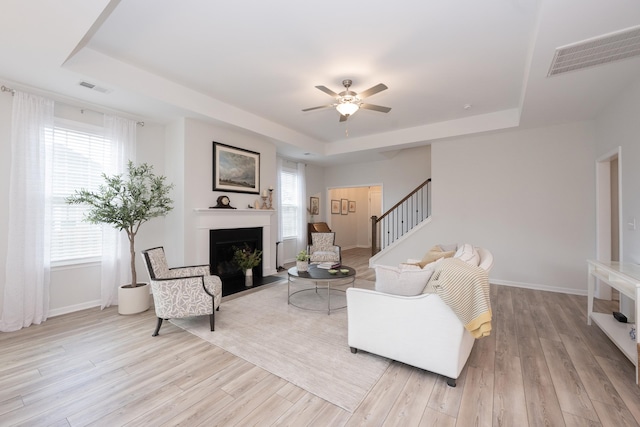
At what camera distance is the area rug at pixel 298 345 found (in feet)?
7.11

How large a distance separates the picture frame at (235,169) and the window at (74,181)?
1.55m

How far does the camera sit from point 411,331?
225cm

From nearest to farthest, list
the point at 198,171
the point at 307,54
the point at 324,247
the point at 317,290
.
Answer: the point at 307,54 → the point at 198,171 → the point at 317,290 → the point at 324,247

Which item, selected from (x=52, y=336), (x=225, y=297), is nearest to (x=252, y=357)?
(x=225, y=297)

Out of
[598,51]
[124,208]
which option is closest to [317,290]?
[124,208]

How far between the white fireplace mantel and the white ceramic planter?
0.98 meters

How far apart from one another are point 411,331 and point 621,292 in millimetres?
2181

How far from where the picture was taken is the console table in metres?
2.14

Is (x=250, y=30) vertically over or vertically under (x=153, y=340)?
over

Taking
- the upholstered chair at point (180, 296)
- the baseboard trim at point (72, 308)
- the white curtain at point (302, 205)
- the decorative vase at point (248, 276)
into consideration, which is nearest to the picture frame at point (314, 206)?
the white curtain at point (302, 205)

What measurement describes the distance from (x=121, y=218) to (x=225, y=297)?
185 centimetres

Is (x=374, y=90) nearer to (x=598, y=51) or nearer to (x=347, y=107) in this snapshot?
(x=347, y=107)

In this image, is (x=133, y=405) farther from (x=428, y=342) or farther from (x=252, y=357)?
(x=428, y=342)

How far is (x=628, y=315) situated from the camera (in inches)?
124
